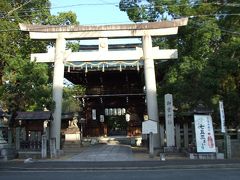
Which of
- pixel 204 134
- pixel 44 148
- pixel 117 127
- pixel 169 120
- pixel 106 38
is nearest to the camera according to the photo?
pixel 204 134

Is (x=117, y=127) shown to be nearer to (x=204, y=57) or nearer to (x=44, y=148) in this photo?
(x=204, y=57)

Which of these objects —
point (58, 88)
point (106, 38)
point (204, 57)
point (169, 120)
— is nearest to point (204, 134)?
point (169, 120)

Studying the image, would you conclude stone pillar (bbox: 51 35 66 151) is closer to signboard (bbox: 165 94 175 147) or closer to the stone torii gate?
the stone torii gate

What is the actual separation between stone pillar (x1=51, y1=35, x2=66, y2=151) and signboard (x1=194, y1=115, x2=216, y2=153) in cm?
926

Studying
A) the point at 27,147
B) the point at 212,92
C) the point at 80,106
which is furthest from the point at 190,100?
the point at 80,106

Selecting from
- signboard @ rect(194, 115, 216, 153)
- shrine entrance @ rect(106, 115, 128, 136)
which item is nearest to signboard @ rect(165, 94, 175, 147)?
signboard @ rect(194, 115, 216, 153)

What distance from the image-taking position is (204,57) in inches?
1081

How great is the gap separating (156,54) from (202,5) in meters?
5.10

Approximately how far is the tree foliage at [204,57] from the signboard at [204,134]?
10.8 feet

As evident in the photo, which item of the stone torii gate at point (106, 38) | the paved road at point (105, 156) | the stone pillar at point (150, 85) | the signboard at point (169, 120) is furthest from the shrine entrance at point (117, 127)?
the signboard at point (169, 120)

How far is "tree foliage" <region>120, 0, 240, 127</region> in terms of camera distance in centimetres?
2553

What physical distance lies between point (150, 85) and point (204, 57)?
419 centimetres

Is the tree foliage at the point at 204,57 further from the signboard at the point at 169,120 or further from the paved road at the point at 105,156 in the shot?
the paved road at the point at 105,156

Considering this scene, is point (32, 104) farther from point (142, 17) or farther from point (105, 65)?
point (142, 17)
